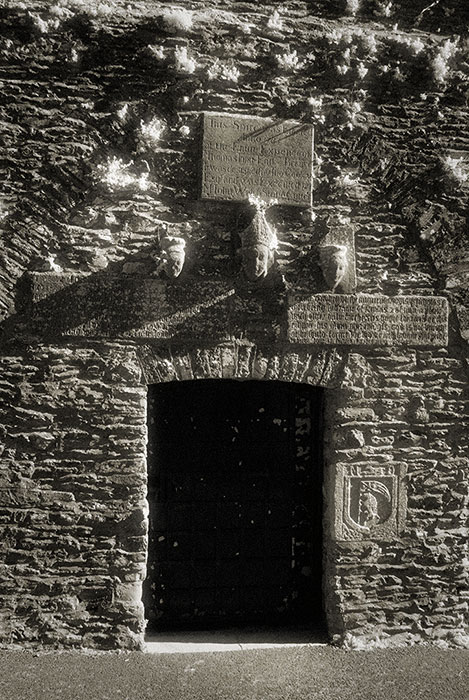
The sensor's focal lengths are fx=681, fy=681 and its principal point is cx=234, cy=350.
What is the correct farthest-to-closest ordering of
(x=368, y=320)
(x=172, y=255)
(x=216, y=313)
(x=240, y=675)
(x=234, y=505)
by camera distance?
(x=234, y=505) → (x=368, y=320) → (x=216, y=313) → (x=172, y=255) → (x=240, y=675)

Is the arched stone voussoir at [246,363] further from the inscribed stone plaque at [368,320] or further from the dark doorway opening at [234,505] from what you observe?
the dark doorway opening at [234,505]

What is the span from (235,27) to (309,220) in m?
1.48

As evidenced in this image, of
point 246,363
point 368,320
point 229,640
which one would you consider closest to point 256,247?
point 246,363

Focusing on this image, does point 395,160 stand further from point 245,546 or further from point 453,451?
point 245,546

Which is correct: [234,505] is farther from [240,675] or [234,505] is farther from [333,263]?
[333,263]

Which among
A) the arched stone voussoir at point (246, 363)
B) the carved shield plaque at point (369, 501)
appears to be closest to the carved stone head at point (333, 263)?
the arched stone voussoir at point (246, 363)

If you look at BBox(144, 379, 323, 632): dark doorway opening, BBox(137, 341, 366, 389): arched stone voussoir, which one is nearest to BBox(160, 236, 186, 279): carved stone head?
BBox(137, 341, 366, 389): arched stone voussoir

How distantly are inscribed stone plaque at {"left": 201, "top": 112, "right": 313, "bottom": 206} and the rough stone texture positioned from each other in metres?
0.09

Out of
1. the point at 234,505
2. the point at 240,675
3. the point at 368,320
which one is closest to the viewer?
the point at 240,675

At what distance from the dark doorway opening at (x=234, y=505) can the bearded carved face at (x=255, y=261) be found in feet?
3.13

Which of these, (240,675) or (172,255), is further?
(172,255)

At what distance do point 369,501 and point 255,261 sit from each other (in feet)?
6.47

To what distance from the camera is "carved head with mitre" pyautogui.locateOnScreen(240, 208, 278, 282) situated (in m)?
4.81

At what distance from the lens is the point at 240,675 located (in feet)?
14.9
